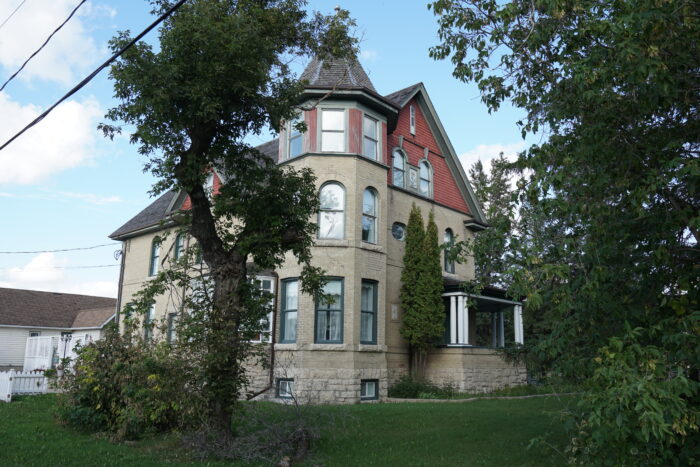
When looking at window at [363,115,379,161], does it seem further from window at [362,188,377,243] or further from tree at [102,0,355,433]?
tree at [102,0,355,433]

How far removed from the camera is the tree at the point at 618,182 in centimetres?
579

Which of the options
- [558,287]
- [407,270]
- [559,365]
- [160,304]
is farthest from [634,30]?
[160,304]

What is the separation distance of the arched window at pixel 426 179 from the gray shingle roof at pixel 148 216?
11.8 meters

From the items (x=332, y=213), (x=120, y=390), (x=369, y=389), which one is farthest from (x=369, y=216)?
(x=120, y=390)

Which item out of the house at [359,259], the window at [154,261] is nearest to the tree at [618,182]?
the house at [359,259]

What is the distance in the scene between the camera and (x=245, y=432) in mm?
10102

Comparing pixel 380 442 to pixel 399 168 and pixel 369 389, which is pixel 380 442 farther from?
pixel 399 168

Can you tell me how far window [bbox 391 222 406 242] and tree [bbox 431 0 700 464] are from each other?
13035 mm

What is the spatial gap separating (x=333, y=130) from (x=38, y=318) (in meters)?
31.6

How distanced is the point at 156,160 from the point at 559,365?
7344 mm

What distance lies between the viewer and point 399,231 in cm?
2103

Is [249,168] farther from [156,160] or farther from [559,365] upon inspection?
[559,365]

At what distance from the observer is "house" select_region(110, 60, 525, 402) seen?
1750cm

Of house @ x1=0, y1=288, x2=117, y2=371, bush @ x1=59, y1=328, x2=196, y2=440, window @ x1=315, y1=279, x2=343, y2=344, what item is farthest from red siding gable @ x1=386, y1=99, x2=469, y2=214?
house @ x1=0, y1=288, x2=117, y2=371
